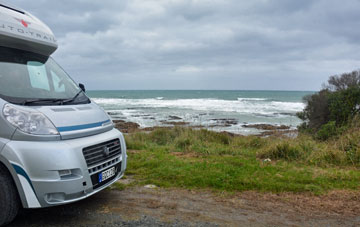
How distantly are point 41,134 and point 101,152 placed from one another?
78 centimetres

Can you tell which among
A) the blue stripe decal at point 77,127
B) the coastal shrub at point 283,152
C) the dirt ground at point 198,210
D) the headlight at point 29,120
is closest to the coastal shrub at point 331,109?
the coastal shrub at point 283,152

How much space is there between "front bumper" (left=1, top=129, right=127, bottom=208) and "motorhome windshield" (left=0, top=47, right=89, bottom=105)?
2.07ft

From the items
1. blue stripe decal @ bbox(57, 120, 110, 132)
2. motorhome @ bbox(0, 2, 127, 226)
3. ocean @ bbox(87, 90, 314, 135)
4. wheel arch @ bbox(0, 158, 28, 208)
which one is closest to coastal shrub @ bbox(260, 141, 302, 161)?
motorhome @ bbox(0, 2, 127, 226)

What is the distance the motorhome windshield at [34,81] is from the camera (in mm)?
3420

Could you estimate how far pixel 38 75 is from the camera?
13.2 feet

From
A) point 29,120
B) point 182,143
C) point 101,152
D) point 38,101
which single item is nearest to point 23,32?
point 38,101

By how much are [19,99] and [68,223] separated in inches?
64.3

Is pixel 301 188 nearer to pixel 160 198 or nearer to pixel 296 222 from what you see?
pixel 296 222

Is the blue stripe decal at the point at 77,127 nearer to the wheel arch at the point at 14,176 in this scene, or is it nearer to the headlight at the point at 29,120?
the headlight at the point at 29,120

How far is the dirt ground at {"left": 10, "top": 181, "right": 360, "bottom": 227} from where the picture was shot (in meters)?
3.52

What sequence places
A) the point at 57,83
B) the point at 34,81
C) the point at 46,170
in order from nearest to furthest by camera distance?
the point at 46,170, the point at 34,81, the point at 57,83

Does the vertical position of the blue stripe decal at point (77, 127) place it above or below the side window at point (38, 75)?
below

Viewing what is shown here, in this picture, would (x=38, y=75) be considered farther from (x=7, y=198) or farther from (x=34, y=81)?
(x=7, y=198)

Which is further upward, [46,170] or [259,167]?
[46,170]
